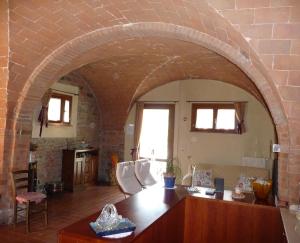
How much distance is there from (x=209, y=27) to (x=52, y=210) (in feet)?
14.0

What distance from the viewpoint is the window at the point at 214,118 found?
805 cm

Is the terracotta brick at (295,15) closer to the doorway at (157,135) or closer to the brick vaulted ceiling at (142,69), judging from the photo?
the brick vaulted ceiling at (142,69)

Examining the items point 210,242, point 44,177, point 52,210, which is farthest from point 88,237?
point 44,177

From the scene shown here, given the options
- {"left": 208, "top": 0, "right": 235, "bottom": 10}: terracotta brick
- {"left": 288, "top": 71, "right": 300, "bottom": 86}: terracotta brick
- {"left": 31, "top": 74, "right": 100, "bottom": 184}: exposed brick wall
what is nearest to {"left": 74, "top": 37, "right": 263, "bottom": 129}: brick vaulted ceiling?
{"left": 31, "top": 74, "right": 100, "bottom": 184}: exposed brick wall

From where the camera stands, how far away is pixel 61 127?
288 inches

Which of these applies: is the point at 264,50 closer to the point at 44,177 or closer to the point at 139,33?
the point at 139,33

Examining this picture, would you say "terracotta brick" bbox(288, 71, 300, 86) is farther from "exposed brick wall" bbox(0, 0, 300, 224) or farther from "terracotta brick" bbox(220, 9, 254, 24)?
"terracotta brick" bbox(220, 9, 254, 24)

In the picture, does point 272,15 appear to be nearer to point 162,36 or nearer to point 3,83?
point 162,36

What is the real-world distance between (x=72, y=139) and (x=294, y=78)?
19.8 feet

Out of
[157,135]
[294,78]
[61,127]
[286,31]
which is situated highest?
[286,31]

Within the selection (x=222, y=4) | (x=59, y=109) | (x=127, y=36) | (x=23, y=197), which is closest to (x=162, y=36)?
(x=127, y=36)

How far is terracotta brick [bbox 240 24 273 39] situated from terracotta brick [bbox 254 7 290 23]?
0.18 ft

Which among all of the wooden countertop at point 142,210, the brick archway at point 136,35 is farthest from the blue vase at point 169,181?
the brick archway at point 136,35

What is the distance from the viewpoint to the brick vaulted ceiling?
17.5 feet
